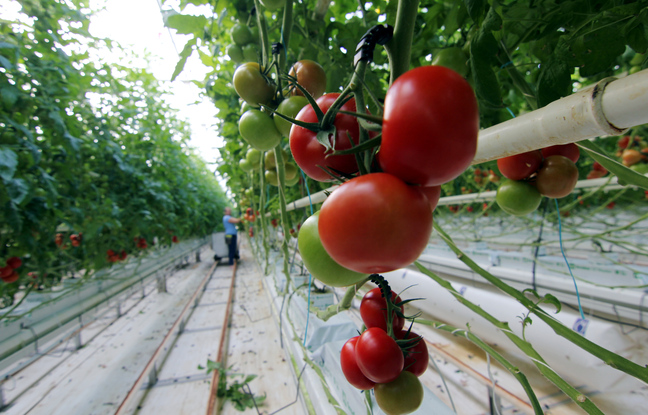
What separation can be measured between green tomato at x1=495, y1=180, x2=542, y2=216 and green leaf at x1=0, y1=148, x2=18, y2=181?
139 centimetres

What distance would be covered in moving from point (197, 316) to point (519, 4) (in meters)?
2.91

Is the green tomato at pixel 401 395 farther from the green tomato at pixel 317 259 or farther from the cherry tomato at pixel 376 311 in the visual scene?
the green tomato at pixel 317 259

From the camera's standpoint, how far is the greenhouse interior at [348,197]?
0.58ft

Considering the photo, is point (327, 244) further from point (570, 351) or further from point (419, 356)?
point (570, 351)

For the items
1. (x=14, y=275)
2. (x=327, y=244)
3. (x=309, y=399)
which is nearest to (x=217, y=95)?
(x=14, y=275)

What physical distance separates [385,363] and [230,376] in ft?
5.22

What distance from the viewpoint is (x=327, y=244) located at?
0.58 feet

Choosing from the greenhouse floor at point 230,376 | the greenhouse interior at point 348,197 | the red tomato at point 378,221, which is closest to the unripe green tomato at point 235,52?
the greenhouse interior at point 348,197

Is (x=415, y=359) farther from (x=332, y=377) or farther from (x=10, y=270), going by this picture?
(x=10, y=270)

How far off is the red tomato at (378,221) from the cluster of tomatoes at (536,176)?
1.24 feet

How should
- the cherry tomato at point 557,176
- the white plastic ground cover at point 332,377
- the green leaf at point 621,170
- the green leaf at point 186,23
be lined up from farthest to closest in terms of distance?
the green leaf at point 186,23
the white plastic ground cover at point 332,377
the cherry tomato at point 557,176
the green leaf at point 621,170

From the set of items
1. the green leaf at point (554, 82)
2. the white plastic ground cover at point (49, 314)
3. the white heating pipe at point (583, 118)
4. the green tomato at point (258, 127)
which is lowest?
the white plastic ground cover at point (49, 314)

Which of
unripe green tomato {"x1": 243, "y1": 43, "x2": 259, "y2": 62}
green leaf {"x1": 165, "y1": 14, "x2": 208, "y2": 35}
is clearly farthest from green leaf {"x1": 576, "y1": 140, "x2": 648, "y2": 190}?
green leaf {"x1": 165, "y1": 14, "x2": 208, "y2": 35}

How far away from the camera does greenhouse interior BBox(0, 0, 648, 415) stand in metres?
0.18
